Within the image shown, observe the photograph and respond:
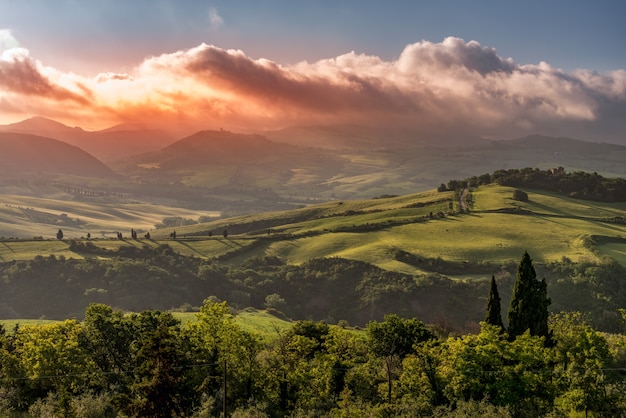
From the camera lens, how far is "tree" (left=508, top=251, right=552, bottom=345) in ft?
289

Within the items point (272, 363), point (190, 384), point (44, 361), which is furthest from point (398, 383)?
point (44, 361)

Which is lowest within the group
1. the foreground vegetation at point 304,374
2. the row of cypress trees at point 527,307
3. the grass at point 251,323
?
the grass at point 251,323

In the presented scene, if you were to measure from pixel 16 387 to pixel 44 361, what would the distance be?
562 centimetres

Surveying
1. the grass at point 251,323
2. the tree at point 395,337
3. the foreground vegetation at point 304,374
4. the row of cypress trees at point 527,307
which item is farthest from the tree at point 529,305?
the grass at point 251,323

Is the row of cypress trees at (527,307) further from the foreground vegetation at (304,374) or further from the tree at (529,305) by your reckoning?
the foreground vegetation at (304,374)

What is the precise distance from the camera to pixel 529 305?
8869 centimetres

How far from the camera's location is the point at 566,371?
75.2 metres

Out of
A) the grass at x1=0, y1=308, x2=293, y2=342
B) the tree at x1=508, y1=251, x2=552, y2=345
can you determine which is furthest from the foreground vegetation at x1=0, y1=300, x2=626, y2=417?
the grass at x1=0, y1=308, x2=293, y2=342

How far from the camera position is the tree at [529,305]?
8819cm

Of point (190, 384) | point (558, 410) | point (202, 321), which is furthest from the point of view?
point (202, 321)

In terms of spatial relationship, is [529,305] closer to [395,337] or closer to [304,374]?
[395,337]

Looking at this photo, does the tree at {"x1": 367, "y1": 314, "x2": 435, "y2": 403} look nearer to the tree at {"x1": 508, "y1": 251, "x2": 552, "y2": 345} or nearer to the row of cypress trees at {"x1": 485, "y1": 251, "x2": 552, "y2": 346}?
the row of cypress trees at {"x1": 485, "y1": 251, "x2": 552, "y2": 346}

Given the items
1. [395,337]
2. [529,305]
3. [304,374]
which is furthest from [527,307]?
[304,374]

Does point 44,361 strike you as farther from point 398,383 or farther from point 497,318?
point 497,318
